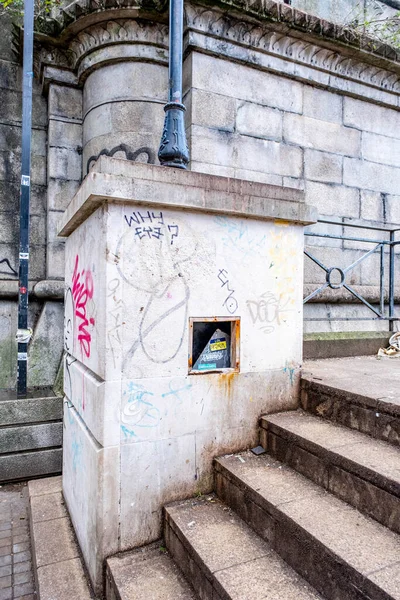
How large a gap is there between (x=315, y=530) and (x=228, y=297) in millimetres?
1479

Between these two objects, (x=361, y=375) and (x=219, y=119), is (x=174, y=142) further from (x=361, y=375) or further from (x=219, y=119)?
(x=219, y=119)

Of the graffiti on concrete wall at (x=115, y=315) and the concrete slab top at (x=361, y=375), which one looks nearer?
the graffiti on concrete wall at (x=115, y=315)

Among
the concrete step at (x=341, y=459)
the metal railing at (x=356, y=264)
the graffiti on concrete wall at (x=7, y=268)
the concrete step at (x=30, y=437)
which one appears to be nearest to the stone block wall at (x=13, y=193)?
the graffiti on concrete wall at (x=7, y=268)

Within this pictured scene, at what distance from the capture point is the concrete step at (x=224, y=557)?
187 cm

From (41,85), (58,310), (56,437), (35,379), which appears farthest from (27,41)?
(56,437)

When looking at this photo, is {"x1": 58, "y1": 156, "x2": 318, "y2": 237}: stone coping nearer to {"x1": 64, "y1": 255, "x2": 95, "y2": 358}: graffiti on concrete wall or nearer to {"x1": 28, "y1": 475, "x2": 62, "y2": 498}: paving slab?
{"x1": 64, "y1": 255, "x2": 95, "y2": 358}: graffiti on concrete wall

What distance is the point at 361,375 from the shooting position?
3.53m

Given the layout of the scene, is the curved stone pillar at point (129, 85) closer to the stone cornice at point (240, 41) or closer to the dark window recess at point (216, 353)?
the stone cornice at point (240, 41)

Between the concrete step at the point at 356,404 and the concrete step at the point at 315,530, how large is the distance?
0.53 metres

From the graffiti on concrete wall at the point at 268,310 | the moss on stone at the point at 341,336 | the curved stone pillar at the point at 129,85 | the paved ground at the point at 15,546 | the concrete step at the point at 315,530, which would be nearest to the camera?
the concrete step at the point at 315,530

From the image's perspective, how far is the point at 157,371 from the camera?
2.57 meters

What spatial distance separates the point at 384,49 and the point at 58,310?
20.0ft

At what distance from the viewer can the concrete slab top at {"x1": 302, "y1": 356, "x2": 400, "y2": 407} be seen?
2.82m

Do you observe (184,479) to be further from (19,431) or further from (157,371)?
(19,431)
